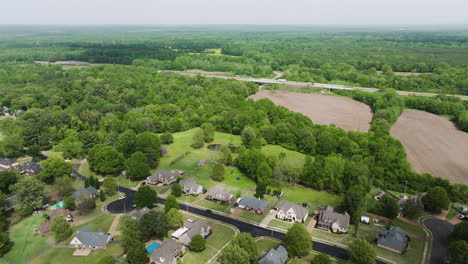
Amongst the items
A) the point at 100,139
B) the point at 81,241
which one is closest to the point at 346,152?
the point at 81,241

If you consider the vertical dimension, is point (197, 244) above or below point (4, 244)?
above

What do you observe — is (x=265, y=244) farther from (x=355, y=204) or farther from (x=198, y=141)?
(x=198, y=141)

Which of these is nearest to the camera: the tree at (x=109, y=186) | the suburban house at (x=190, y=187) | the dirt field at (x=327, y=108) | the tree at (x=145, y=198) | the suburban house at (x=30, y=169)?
the tree at (x=145, y=198)

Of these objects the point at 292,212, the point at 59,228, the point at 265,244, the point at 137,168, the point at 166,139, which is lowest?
the point at 265,244

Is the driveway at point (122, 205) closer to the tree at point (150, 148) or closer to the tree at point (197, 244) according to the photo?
the tree at point (150, 148)

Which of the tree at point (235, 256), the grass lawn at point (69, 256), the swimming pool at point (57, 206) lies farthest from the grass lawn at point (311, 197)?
the swimming pool at point (57, 206)

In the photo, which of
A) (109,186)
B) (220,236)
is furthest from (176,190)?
(220,236)
